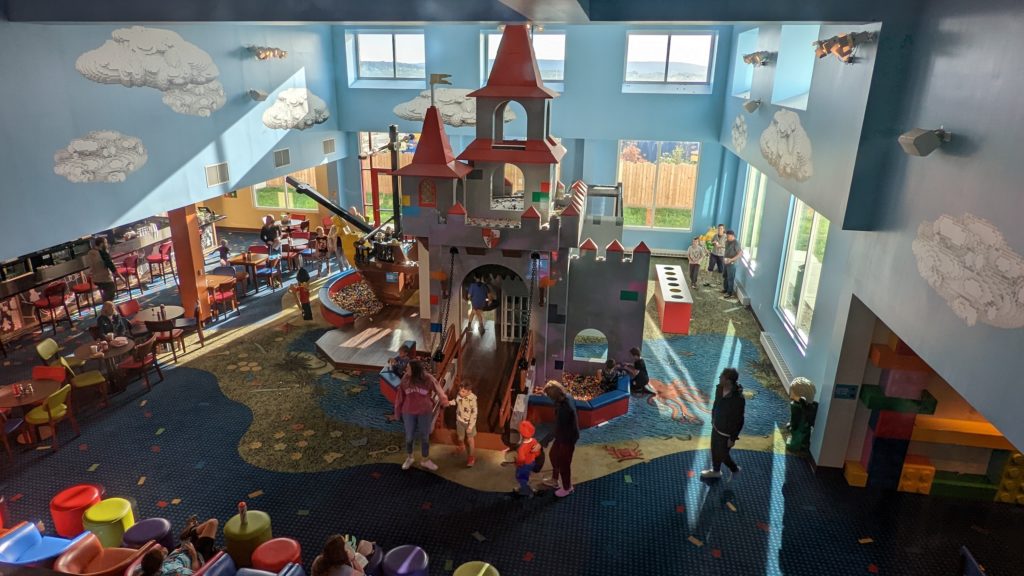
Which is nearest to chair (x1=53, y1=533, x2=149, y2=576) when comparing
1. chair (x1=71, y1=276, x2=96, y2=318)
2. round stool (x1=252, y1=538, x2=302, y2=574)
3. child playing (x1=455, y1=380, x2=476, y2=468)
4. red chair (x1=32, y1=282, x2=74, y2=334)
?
round stool (x1=252, y1=538, x2=302, y2=574)

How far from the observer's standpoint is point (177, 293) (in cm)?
1473

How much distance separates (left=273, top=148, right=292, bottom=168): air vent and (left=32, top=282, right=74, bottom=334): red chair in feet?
16.1

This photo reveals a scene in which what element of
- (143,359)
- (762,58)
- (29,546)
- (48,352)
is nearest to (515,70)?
(762,58)

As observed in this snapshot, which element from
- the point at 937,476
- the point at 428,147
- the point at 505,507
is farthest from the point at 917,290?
the point at 428,147

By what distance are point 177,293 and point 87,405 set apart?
531cm

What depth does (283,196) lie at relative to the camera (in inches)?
800

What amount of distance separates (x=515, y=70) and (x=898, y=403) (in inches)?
277

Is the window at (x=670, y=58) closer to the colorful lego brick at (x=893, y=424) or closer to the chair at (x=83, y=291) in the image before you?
the colorful lego brick at (x=893, y=424)

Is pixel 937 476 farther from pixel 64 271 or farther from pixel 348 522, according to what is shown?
pixel 64 271

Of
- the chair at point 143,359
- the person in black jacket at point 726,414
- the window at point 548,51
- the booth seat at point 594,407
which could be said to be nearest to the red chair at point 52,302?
the chair at point 143,359

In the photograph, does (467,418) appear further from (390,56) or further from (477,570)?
(390,56)

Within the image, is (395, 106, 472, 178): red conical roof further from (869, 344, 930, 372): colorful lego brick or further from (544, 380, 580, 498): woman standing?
(869, 344, 930, 372): colorful lego brick

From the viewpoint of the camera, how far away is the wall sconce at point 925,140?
5.45 metres

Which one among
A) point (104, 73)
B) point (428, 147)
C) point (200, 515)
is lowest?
point (200, 515)
